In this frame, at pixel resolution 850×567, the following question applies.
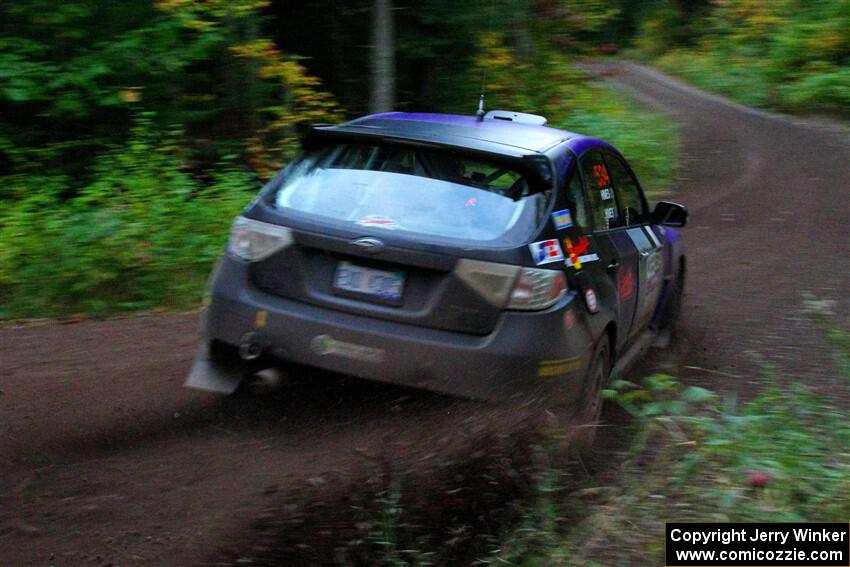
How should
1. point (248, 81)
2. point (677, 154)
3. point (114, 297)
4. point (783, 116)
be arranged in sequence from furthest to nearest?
point (783, 116) → point (677, 154) → point (248, 81) → point (114, 297)

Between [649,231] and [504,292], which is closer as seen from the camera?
[504,292]

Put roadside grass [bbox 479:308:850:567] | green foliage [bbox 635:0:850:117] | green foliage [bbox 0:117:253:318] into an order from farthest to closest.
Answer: green foliage [bbox 635:0:850:117] < green foliage [bbox 0:117:253:318] < roadside grass [bbox 479:308:850:567]

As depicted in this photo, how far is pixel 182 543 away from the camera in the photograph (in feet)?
12.1

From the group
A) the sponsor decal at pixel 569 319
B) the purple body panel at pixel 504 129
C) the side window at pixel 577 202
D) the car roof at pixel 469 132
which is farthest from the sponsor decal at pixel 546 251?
the purple body panel at pixel 504 129

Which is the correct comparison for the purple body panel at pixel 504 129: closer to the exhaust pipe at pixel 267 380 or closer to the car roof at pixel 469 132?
the car roof at pixel 469 132

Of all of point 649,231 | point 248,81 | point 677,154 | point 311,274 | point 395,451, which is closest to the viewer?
point 395,451

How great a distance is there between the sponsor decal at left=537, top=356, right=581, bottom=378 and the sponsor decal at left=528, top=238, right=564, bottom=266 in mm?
468

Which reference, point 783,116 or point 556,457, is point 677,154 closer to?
point 783,116

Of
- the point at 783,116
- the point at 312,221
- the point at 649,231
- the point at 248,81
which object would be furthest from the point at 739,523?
the point at 783,116

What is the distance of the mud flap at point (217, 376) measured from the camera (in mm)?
4973

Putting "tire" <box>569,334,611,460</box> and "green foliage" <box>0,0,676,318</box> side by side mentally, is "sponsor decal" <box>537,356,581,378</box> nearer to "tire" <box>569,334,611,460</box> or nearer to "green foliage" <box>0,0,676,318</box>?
"tire" <box>569,334,611,460</box>

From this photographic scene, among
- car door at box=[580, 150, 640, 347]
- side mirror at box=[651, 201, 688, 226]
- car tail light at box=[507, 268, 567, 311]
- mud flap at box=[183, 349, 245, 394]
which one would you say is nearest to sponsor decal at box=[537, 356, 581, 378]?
car tail light at box=[507, 268, 567, 311]

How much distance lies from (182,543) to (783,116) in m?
24.3

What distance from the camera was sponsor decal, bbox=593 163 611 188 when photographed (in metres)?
5.72
